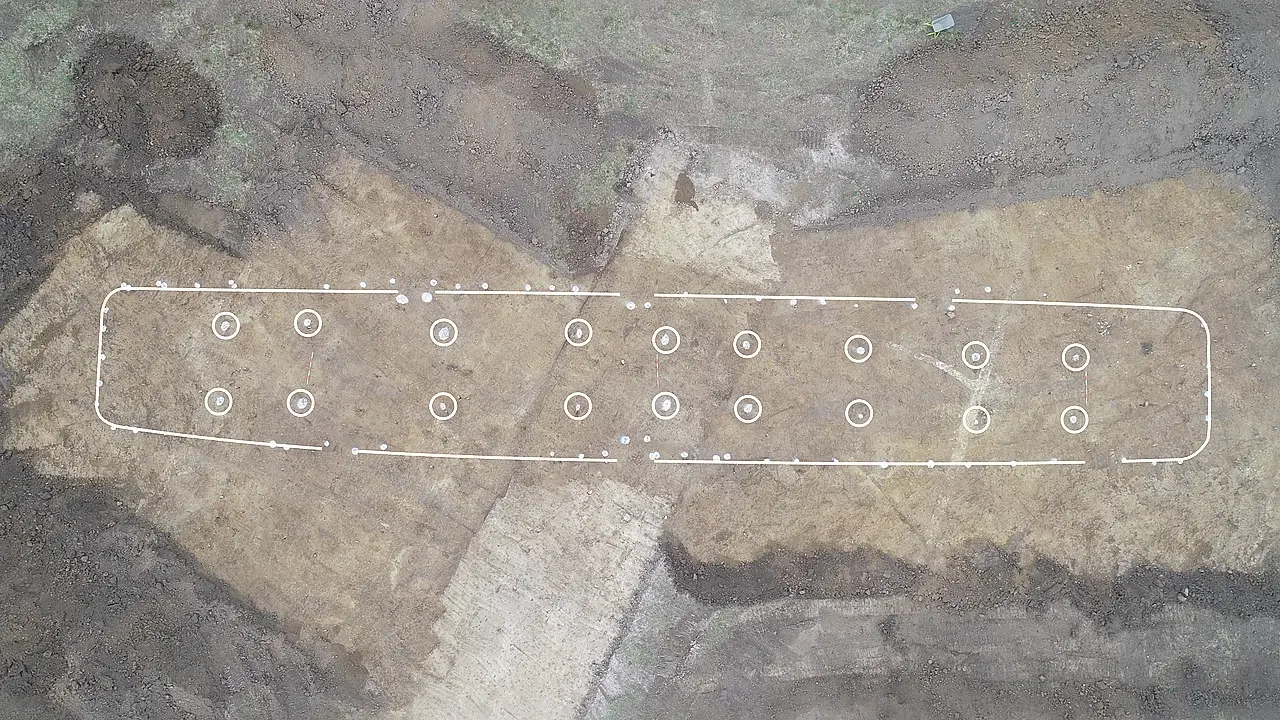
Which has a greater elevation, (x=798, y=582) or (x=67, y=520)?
(x=67, y=520)

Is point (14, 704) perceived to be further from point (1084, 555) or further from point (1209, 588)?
point (1209, 588)

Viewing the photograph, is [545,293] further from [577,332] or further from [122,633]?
[122,633]

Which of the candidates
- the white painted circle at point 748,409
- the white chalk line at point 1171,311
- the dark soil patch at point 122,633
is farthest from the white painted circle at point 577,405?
the white chalk line at point 1171,311

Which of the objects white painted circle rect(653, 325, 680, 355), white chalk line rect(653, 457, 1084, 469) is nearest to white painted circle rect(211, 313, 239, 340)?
white painted circle rect(653, 325, 680, 355)

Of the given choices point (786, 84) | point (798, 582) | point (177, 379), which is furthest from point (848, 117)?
point (177, 379)

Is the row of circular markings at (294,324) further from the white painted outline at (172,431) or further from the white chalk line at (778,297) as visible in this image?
the white chalk line at (778,297)

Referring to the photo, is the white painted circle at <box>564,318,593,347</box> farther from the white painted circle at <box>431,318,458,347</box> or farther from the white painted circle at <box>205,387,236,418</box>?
the white painted circle at <box>205,387,236,418</box>

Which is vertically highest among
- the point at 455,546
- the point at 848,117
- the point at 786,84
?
the point at 786,84
